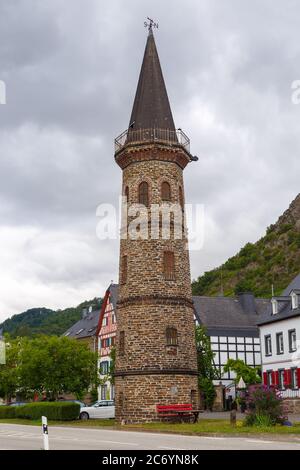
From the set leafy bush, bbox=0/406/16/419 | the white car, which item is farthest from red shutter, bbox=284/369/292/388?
leafy bush, bbox=0/406/16/419

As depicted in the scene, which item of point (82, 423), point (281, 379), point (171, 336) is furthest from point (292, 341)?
point (82, 423)

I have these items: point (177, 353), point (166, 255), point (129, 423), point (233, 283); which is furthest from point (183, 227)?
point (233, 283)

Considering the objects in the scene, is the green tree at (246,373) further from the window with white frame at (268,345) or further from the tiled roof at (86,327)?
the tiled roof at (86,327)

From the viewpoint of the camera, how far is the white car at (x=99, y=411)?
42000 mm

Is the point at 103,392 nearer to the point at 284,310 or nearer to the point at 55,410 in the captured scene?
the point at 55,410

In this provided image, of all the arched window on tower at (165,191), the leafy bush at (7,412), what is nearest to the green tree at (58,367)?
the leafy bush at (7,412)

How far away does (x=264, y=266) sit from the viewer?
421 feet

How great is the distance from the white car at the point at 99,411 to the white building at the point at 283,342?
37.8 ft

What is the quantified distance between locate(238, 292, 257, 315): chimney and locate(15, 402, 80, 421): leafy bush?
25.0m

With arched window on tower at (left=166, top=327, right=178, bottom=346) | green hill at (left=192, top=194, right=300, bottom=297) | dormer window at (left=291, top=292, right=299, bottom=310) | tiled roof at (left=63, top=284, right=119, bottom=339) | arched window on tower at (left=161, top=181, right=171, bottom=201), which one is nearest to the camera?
arched window on tower at (left=166, top=327, right=178, bottom=346)

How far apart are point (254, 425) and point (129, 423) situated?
10.7m

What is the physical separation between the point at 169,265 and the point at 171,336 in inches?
150

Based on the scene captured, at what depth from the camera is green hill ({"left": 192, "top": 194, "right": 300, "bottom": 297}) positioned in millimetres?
118375

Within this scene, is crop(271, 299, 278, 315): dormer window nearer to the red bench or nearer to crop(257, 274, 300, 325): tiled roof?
crop(257, 274, 300, 325): tiled roof
